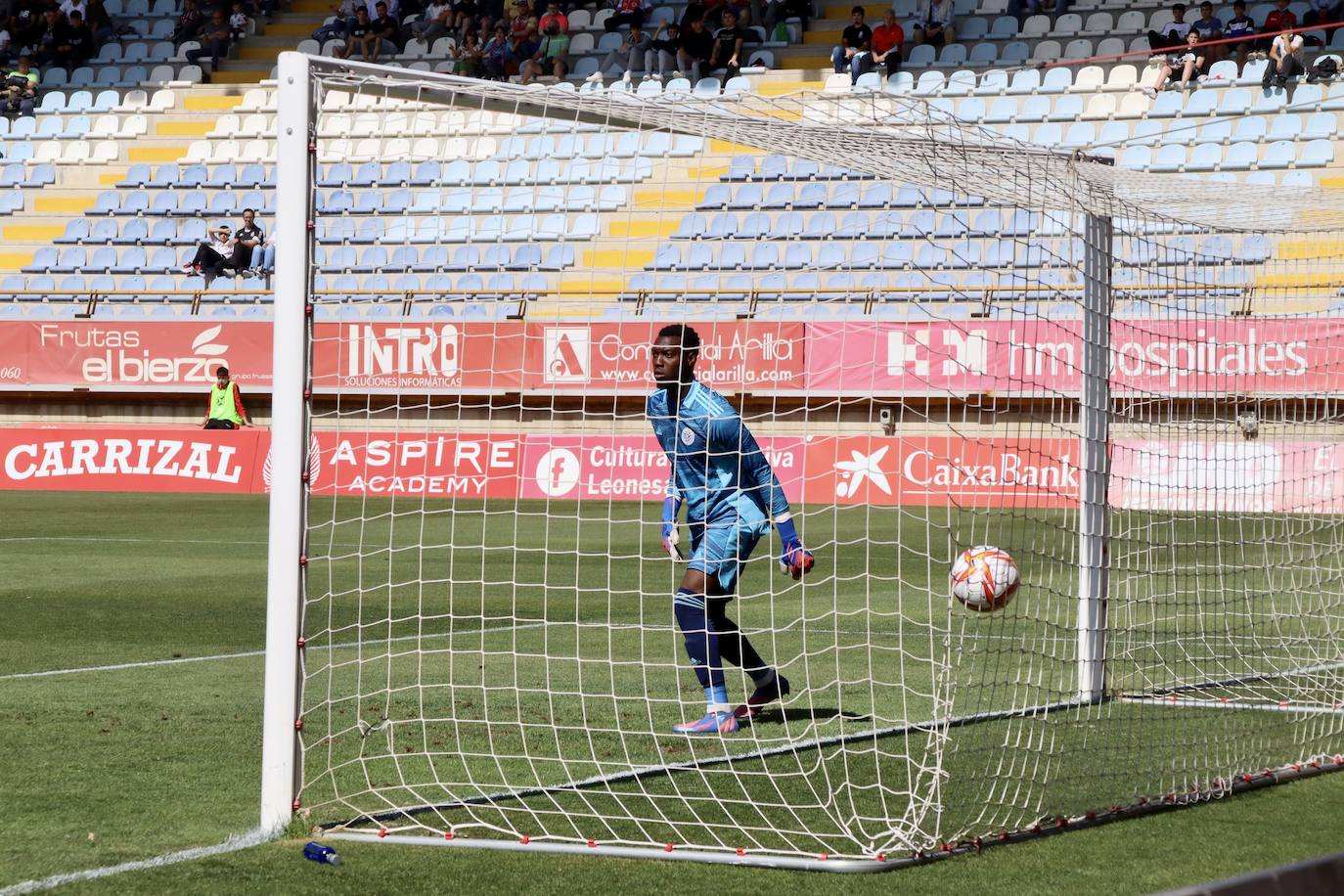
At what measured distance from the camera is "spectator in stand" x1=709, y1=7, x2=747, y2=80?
2661 centimetres

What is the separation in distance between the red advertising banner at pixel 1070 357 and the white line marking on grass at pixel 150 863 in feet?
7.55

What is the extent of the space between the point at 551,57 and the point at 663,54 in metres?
2.08

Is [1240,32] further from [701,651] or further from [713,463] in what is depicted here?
[701,651]

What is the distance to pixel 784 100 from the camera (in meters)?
6.27

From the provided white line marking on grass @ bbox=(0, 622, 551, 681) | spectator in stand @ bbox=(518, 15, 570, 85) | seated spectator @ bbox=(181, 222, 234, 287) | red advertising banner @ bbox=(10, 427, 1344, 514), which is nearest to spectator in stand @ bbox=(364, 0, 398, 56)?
spectator in stand @ bbox=(518, 15, 570, 85)

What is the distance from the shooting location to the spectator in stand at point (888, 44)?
82.0 feet

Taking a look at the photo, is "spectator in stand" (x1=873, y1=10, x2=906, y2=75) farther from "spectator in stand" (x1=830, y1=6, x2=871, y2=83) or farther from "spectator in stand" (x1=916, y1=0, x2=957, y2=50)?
"spectator in stand" (x1=916, y1=0, x2=957, y2=50)

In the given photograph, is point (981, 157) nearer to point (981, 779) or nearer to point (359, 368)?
point (981, 779)

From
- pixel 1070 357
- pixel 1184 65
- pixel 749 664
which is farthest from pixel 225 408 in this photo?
pixel 749 664

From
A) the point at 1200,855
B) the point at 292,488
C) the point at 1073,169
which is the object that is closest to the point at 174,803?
the point at 292,488

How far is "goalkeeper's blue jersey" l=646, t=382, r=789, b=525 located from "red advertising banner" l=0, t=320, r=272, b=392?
1798 centimetres

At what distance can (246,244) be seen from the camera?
25.0 m

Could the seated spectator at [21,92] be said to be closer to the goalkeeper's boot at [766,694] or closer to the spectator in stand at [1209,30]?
the spectator in stand at [1209,30]

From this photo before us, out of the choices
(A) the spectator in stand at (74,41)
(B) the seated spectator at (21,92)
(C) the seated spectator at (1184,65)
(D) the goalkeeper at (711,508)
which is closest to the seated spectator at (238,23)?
(A) the spectator in stand at (74,41)
